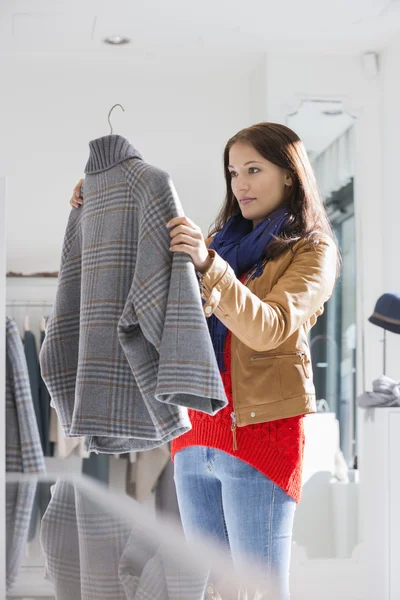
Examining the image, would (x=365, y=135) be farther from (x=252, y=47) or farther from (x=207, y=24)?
(x=207, y=24)

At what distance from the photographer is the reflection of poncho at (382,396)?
2.64m

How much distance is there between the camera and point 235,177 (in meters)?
1.54

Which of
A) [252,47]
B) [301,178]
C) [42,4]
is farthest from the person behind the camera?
[252,47]

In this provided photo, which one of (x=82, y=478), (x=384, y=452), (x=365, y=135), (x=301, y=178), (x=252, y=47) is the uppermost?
(x=252, y=47)

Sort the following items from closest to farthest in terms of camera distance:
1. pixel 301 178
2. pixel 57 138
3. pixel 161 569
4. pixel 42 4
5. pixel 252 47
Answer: pixel 161 569 < pixel 301 178 < pixel 42 4 < pixel 252 47 < pixel 57 138

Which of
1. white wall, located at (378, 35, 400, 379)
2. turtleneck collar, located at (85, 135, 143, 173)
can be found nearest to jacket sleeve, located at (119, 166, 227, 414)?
turtleneck collar, located at (85, 135, 143, 173)

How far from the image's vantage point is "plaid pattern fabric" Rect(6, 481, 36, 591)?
126 cm

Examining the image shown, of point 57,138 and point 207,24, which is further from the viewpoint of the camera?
point 57,138

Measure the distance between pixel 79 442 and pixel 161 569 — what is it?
10.3 feet

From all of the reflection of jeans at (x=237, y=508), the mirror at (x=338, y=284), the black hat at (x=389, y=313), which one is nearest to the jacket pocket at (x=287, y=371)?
the reflection of jeans at (x=237, y=508)

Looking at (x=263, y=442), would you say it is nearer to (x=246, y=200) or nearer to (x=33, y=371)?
(x=246, y=200)

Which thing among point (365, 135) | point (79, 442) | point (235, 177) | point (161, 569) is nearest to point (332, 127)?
point (365, 135)

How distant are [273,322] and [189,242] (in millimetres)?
195

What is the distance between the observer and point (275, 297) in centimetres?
134
